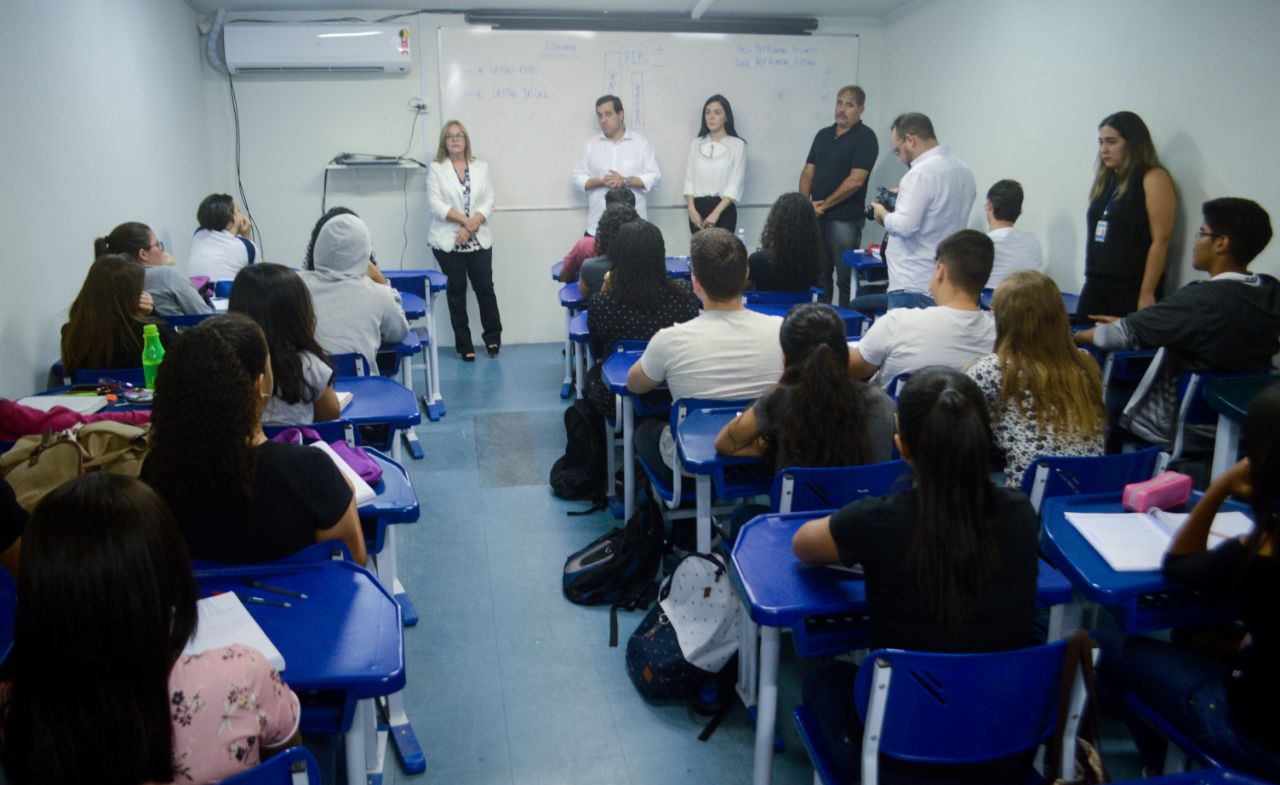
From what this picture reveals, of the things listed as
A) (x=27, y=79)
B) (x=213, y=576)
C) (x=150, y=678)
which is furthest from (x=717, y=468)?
(x=27, y=79)

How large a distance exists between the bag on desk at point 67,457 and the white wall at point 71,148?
5.30 feet

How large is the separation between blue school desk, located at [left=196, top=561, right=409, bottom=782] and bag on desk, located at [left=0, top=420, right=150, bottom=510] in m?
0.51

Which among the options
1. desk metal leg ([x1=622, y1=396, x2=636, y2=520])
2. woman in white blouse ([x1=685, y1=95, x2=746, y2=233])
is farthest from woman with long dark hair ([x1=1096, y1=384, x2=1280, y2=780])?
woman in white blouse ([x1=685, y1=95, x2=746, y2=233])

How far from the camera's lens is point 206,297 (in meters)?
4.47

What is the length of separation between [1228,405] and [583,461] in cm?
243

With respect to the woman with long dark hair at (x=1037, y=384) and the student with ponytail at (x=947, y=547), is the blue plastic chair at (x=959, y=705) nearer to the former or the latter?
the student with ponytail at (x=947, y=547)

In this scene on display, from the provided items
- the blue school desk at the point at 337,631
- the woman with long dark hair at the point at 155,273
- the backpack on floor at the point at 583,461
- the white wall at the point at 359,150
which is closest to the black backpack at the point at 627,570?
the backpack on floor at the point at 583,461

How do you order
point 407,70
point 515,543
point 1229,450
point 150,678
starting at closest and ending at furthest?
point 150,678 < point 1229,450 < point 515,543 < point 407,70

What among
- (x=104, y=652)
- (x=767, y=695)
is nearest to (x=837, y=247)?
(x=767, y=695)

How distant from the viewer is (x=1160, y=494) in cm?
200

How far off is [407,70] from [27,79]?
3.18 m

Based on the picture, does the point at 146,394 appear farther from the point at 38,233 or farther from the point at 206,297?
the point at 206,297

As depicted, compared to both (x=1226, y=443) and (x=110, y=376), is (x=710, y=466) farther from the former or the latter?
(x=110, y=376)

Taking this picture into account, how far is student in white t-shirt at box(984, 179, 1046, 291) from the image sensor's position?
4.79 meters
